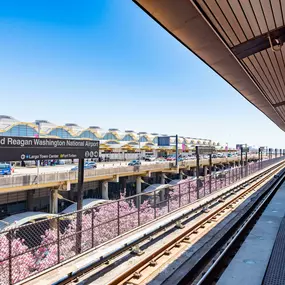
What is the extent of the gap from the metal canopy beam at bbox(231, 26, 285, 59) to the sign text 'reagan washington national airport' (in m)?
4.38

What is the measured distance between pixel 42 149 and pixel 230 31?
470 centimetres

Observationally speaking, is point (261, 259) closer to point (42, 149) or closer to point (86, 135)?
point (42, 149)

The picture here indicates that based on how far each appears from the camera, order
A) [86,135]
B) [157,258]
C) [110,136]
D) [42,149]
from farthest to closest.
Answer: [110,136]
[86,135]
[157,258]
[42,149]

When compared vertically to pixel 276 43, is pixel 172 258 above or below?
below

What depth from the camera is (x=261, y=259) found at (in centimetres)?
586

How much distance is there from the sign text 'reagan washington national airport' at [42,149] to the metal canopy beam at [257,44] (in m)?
4.38

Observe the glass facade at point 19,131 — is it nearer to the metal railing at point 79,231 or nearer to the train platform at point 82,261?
the metal railing at point 79,231

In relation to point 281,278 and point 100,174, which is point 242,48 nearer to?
point 281,278

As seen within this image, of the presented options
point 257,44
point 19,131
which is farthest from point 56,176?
point 19,131

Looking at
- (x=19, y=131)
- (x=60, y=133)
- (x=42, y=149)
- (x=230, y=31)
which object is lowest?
(x=42, y=149)

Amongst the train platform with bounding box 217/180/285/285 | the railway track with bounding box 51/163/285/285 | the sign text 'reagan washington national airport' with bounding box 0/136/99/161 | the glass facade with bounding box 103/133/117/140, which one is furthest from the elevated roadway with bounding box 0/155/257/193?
the glass facade with bounding box 103/133/117/140

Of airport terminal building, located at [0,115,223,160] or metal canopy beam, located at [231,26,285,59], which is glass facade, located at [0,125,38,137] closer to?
airport terminal building, located at [0,115,223,160]

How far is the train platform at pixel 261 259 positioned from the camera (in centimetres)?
498

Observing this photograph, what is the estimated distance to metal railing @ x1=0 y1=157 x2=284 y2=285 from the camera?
20.5 ft
